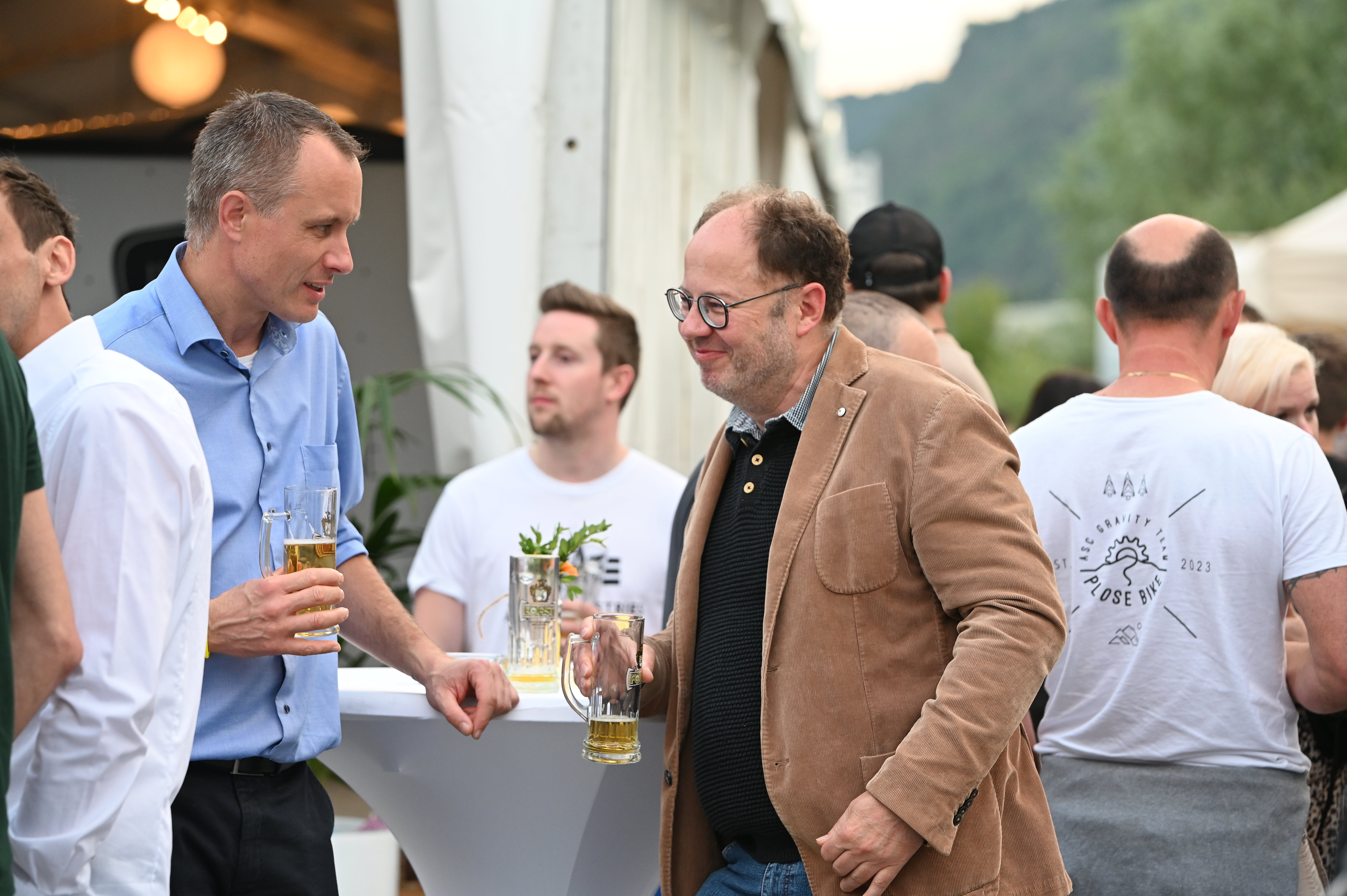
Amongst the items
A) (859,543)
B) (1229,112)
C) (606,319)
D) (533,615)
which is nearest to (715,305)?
(859,543)

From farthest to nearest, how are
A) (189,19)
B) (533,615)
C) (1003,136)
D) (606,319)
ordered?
1. (1003,136)
2. (189,19)
3. (606,319)
4. (533,615)

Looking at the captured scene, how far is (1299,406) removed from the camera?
3281mm

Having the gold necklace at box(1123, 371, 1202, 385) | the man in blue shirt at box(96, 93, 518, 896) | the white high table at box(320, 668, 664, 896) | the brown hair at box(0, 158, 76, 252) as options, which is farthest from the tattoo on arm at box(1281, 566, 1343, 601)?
the brown hair at box(0, 158, 76, 252)

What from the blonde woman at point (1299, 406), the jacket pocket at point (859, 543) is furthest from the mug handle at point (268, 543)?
the blonde woman at point (1299, 406)

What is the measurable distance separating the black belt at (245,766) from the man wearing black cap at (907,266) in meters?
2.29

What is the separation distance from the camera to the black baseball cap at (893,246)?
391cm

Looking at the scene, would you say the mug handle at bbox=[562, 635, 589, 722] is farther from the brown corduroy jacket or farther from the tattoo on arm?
the tattoo on arm

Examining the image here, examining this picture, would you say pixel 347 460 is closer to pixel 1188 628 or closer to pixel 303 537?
pixel 303 537

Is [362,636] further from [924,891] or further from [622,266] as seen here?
[622,266]

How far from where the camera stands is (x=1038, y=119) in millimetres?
86688

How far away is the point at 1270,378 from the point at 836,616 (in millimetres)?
1749

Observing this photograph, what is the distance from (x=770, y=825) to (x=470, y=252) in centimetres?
283

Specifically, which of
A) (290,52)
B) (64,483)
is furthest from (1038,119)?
(64,483)

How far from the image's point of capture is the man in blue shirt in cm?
214
